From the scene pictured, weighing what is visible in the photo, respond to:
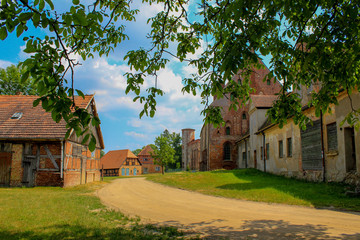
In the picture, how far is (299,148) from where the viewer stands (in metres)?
17.5

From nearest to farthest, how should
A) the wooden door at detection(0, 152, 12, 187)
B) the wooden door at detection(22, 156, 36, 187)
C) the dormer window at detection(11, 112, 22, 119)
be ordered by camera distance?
the wooden door at detection(22, 156, 36, 187), the wooden door at detection(0, 152, 12, 187), the dormer window at detection(11, 112, 22, 119)

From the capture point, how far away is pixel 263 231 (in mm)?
5648

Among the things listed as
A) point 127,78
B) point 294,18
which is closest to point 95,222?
point 127,78

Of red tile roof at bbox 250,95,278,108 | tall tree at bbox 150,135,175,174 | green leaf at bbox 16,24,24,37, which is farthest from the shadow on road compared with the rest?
tall tree at bbox 150,135,175,174

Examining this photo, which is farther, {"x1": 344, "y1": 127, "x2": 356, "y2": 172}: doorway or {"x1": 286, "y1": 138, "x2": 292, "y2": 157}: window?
{"x1": 286, "y1": 138, "x2": 292, "y2": 157}: window

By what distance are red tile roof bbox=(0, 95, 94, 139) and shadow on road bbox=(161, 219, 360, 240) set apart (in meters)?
13.4

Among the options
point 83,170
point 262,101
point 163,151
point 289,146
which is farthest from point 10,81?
point 289,146

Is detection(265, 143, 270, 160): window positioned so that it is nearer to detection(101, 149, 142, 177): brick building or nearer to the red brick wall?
the red brick wall

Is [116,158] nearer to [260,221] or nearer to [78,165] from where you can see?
[78,165]

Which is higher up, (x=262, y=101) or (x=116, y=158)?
(x=262, y=101)

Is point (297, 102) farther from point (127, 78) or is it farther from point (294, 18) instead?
point (127, 78)

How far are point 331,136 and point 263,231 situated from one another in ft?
34.3

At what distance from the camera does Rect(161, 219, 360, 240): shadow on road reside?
17.1 feet

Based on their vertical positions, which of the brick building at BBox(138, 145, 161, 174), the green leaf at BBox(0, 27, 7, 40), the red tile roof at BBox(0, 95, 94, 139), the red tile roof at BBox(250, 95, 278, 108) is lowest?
the brick building at BBox(138, 145, 161, 174)
